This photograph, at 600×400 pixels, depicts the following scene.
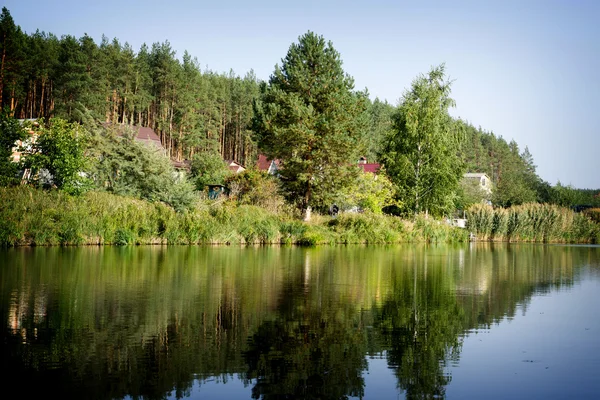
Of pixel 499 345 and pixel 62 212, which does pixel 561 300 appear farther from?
pixel 62 212

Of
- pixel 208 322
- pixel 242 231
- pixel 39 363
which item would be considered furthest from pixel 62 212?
pixel 39 363

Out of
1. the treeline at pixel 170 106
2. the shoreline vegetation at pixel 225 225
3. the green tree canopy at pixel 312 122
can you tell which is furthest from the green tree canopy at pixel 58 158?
the green tree canopy at pixel 312 122

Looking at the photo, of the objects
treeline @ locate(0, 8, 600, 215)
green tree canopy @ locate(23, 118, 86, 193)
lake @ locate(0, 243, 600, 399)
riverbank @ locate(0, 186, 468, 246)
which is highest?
treeline @ locate(0, 8, 600, 215)

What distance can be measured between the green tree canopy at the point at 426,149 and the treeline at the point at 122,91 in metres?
14.0

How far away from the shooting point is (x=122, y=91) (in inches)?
2864

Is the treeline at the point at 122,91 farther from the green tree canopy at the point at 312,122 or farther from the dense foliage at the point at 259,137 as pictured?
the green tree canopy at the point at 312,122

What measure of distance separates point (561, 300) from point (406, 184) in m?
36.2

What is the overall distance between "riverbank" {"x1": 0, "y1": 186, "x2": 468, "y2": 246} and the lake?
9.47 m

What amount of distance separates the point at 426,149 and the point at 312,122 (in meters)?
15.2

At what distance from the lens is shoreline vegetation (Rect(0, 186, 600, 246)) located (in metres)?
29.4

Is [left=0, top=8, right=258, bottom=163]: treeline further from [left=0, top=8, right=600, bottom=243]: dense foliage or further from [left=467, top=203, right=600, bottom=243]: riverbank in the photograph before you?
[left=467, top=203, right=600, bottom=243]: riverbank

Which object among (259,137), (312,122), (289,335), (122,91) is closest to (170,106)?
(122,91)

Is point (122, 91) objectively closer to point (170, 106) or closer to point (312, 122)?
point (170, 106)

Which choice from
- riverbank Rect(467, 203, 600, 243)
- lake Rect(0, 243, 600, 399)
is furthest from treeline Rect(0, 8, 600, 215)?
lake Rect(0, 243, 600, 399)
